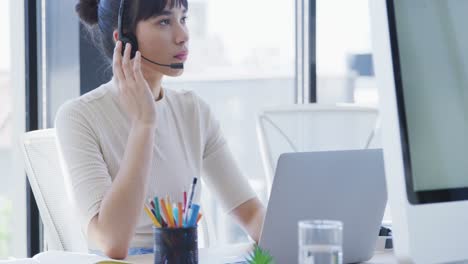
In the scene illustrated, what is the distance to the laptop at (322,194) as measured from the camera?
4.00 ft

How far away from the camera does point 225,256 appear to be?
1437 mm

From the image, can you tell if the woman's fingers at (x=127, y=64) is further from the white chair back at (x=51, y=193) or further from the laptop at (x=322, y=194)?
the laptop at (x=322, y=194)

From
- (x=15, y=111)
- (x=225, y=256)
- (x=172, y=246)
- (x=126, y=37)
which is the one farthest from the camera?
(x=15, y=111)

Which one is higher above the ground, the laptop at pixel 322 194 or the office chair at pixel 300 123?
the office chair at pixel 300 123

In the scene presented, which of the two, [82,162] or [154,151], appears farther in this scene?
[154,151]

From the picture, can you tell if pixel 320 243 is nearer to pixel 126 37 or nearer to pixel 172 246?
pixel 172 246

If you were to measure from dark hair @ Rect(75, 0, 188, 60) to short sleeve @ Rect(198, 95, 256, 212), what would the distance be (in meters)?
0.27

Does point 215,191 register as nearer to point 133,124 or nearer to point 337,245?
point 133,124

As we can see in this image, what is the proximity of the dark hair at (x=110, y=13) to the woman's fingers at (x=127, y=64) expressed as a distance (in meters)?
0.07

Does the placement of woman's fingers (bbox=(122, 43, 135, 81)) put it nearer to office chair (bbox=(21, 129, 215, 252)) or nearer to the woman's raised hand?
the woman's raised hand

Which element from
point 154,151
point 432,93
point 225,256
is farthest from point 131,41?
point 432,93

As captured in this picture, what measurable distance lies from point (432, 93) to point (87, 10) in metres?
1.22

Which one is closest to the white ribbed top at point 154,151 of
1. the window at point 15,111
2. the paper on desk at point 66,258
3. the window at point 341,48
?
the paper on desk at point 66,258


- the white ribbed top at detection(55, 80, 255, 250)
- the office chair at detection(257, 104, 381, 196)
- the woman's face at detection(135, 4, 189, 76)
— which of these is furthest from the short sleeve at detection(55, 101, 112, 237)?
the office chair at detection(257, 104, 381, 196)
